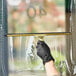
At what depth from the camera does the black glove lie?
2.23 feet

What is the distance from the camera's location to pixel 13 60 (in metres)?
0.68

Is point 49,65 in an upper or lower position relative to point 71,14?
lower

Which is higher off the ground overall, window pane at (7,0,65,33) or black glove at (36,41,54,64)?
window pane at (7,0,65,33)

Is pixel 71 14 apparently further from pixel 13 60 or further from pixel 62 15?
pixel 13 60

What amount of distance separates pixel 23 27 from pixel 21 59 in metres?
0.15

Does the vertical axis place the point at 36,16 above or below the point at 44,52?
above

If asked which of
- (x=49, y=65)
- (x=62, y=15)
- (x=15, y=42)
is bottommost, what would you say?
(x=49, y=65)

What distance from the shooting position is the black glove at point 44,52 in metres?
0.68

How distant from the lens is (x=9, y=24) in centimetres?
68

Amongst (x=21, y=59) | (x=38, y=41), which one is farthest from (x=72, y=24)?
(x=21, y=59)

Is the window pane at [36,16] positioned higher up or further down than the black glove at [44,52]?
higher up

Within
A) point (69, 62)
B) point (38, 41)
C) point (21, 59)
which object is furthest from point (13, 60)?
point (69, 62)

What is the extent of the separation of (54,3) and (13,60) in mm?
317

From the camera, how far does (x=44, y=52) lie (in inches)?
27.1
